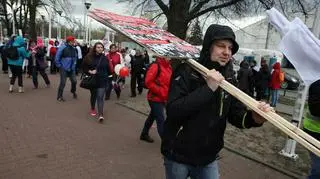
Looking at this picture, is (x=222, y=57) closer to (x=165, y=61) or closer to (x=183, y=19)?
(x=165, y=61)

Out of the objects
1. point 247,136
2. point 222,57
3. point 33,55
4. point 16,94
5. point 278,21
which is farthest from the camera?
point 33,55

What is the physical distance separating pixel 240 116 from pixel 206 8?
28.7 ft

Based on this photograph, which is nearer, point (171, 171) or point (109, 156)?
point (171, 171)

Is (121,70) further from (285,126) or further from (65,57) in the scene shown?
(285,126)

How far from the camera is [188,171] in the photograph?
2684mm

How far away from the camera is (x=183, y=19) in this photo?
1033 centimetres

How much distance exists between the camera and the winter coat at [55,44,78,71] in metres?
9.80

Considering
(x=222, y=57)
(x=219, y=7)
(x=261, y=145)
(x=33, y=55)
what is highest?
(x=219, y=7)

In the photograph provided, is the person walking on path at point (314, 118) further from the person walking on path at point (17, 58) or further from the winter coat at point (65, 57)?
the person walking on path at point (17, 58)

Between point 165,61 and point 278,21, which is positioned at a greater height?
point 278,21

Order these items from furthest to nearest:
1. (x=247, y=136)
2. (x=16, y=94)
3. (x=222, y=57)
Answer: (x=16, y=94) < (x=247, y=136) < (x=222, y=57)

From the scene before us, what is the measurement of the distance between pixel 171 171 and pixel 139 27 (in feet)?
3.87

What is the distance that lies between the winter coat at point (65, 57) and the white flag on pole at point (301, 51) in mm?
8169

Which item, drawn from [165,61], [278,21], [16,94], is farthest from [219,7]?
[278,21]
